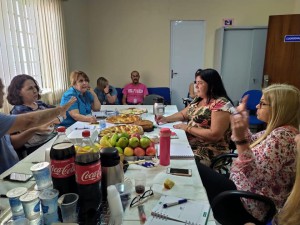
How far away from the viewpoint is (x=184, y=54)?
4879mm

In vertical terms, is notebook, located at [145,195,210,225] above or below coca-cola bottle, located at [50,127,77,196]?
below

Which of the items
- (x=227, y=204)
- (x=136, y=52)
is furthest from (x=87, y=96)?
(x=136, y=52)

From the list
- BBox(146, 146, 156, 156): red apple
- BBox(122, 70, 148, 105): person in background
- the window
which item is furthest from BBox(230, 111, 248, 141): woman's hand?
BBox(122, 70, 148, 105): person in background

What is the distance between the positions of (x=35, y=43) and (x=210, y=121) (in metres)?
2.62

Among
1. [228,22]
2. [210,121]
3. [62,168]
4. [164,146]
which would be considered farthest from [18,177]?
[228,22]

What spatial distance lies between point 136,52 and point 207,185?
3.87 m

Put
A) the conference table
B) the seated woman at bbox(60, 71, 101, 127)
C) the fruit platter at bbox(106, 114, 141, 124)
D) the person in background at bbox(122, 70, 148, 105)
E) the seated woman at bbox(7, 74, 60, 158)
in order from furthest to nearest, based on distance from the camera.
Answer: the person in background at bbox(122, 70, 148, 105) < the seated woman at bbox(60, 71, 101, 127) < the fruit platter at bbox(106, 114, 141, 124) < the seated woman at bbox(7, 74, 60, 158) < the conference table

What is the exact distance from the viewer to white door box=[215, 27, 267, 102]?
4.30 meters

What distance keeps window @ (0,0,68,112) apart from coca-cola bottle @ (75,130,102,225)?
2167 millimetres

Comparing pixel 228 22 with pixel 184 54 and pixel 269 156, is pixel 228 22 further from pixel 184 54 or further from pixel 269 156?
pixel 269 156

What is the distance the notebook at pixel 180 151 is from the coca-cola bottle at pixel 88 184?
674mm

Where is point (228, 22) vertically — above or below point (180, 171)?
above

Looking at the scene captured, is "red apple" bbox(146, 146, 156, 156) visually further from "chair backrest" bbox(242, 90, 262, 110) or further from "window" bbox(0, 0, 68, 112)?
"chair backrest" bbox(242, 90, 262, 110)

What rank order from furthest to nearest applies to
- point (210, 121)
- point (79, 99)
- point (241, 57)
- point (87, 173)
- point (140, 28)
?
point (140, 28), point (241, 57), point (79, 99), point (210, 121), point (87, 173)
